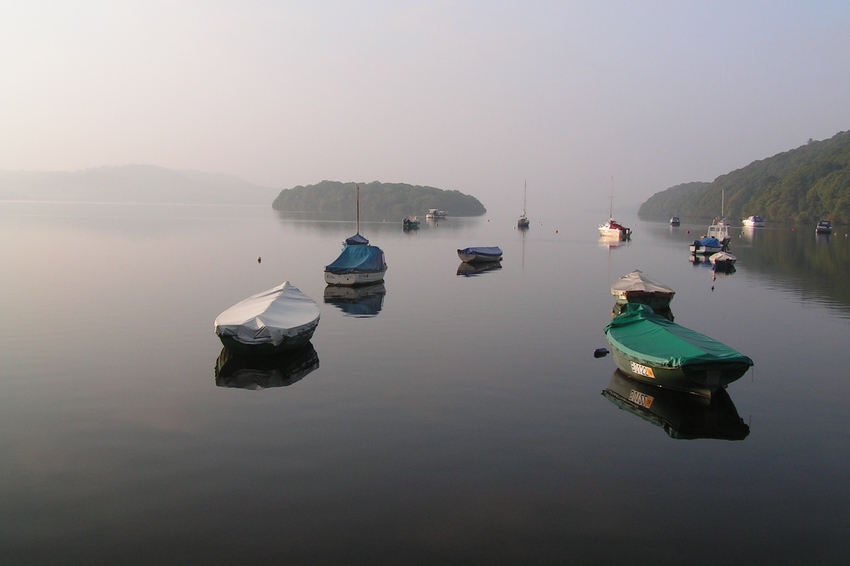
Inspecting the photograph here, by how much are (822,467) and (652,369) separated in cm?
694

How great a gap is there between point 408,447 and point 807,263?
76.9 metres

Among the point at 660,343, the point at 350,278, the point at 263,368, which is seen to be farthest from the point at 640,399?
the point at 350,278

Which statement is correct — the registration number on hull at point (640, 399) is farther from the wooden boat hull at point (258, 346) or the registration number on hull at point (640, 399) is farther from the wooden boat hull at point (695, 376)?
the wooden boat hull at point (258, 346)

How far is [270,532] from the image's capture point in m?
14.1

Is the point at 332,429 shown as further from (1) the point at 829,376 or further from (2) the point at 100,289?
(2) the point at 100,289

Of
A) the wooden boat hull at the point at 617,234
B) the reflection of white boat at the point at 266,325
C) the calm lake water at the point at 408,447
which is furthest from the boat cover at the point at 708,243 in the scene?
the reflection of white boat at the point at 266,325

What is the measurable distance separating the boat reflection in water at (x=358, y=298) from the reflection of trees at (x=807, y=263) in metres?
34.9

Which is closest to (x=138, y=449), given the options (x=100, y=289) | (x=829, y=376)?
(x=829, y=376)

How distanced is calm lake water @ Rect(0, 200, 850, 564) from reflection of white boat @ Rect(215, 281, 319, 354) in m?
1.11

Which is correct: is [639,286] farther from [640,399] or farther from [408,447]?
[408,447]

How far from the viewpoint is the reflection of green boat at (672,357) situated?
22578mm

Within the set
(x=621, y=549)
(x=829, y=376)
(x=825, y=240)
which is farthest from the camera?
(x=825, y=240)

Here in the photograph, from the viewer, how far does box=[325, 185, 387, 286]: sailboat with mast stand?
176 ft

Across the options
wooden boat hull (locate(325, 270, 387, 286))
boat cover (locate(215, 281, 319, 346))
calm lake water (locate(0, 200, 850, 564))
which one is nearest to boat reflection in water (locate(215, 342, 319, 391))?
calm lake water (locate(0, 200, 850, 564))
